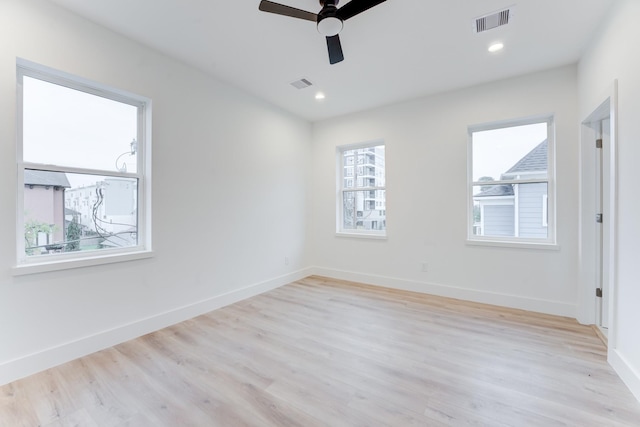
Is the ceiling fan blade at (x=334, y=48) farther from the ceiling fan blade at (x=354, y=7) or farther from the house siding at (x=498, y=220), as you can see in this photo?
the house siding at (x=498, y=220)

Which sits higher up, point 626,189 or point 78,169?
point 78,169

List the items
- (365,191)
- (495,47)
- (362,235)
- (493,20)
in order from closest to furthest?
(493,20) → (495,47) → (362,235) → (365,191)

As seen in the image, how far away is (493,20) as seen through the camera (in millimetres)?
2342

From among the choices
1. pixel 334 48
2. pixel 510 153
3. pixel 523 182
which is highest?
pixel 334 48

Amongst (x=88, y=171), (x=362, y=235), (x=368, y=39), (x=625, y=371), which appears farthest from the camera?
(x=362, y=235)

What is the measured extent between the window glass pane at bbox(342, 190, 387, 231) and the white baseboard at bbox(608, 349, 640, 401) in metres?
2.74

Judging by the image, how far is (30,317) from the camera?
2057 millimetres

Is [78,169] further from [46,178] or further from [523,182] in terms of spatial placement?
[523,182]

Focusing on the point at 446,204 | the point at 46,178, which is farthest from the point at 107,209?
the point at 446,204

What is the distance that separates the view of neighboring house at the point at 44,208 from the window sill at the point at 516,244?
14.6 feet

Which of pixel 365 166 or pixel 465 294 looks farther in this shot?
pixel 365 166

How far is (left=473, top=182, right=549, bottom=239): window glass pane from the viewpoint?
10.9 ft

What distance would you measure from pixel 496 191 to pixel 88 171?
455 cm

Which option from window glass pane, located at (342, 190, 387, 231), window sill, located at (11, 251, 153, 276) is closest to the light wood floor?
window sill, located at (11, 251, 153, 276)
